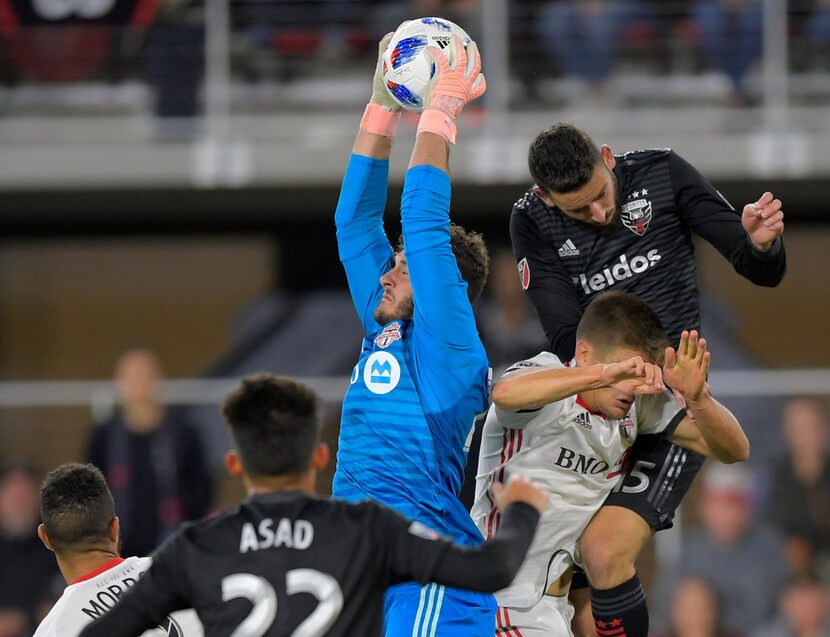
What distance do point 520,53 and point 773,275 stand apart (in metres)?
6.79

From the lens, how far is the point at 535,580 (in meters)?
4.84

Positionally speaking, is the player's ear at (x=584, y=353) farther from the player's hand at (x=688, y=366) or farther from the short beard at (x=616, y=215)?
the short beard at (x=616, y=215)

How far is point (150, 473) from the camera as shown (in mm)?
9180

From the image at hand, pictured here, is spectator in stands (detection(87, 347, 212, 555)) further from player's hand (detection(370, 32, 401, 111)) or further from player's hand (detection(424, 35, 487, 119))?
player's hand (detection(424, 35, 487, 119))

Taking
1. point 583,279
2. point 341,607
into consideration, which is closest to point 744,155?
point 583,279

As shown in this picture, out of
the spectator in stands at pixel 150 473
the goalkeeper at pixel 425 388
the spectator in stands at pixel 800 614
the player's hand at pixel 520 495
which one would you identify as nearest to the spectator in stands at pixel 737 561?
the spectator in stands at pixel 800 614

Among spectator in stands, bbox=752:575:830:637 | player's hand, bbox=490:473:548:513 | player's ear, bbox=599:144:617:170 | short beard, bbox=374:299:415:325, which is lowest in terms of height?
spectator in stands, bbox=752:575:830:637

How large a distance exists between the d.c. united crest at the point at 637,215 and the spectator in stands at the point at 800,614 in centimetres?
489

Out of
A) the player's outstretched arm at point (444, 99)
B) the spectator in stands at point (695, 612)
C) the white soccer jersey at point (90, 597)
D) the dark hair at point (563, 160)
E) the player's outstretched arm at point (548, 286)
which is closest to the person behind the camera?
the white soccer jersey at point (90, 597)

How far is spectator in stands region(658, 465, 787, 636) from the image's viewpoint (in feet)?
29.8

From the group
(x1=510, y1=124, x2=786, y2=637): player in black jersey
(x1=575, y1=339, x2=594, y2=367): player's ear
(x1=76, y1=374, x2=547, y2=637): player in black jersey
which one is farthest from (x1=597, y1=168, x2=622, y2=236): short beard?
(x1=76, y1=374, x2=547, y2=637): player in black jersey

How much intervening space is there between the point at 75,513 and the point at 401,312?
1.11m

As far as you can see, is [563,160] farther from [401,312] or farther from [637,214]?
[401,312]

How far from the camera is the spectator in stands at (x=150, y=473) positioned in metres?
9.12
